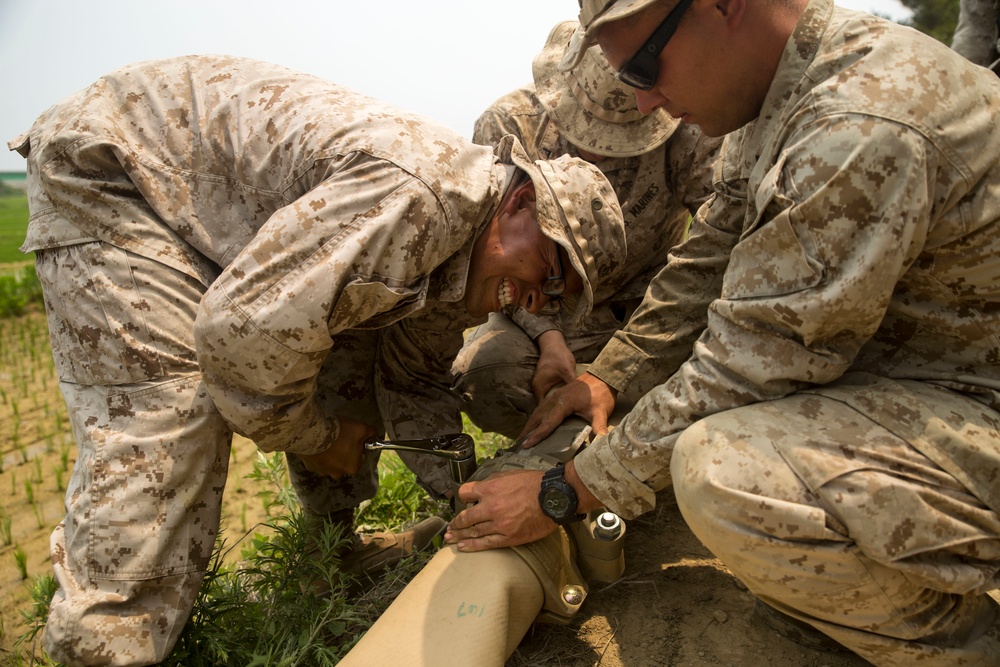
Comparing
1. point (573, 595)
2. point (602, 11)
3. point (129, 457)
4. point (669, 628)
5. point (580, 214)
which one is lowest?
point (669, 628)

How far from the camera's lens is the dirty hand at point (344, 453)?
2.86 metres

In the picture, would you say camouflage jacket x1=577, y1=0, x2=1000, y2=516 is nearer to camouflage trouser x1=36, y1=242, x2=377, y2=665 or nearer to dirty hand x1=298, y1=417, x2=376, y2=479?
dirty hand x1=298, y1=417, x2=376, y2=479

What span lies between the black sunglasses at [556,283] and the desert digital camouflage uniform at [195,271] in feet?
1.03

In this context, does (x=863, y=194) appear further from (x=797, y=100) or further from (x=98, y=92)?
(x=98, y=92)

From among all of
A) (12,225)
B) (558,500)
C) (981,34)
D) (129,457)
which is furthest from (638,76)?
(12,225)

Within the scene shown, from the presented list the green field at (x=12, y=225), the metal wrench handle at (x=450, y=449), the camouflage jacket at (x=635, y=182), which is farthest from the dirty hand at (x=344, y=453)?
the green field at (x=12, y=225)

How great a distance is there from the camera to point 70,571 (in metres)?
2.24

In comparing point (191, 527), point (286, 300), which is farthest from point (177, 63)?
point (191, 527)

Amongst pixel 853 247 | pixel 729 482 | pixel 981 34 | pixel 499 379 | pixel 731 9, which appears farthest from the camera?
pixel 981 34

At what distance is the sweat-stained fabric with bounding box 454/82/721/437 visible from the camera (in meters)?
3.59

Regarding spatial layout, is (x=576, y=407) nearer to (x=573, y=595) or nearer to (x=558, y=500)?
(x=558, y=500)

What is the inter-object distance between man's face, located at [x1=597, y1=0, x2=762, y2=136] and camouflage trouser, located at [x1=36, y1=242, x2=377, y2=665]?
1.60 metres

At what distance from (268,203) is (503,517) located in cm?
→ 130

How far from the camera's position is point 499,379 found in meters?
3.61
